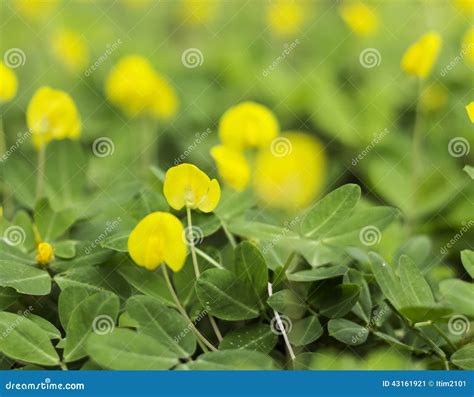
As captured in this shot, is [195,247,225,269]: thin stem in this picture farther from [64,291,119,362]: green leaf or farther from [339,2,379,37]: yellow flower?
[339,2,379,37]: yellow flower

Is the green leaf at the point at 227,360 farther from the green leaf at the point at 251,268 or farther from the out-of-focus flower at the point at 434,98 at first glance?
the out-of-focus flower at the point at 434,98

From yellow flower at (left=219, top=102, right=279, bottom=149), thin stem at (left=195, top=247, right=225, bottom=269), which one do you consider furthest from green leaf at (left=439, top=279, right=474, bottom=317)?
yellow flower at (left=219, top=102, right=279, bottom=149)

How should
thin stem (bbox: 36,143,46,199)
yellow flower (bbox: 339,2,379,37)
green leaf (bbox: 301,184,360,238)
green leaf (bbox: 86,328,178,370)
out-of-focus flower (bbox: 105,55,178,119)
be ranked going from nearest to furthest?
1. green leaf (bbox: 86,328,178,370)
2. green leaf (bbox: 301,184,360,238)
3. thin stem (bbox: 36,143,46,199)
4. out-of-focus flower (bbox: 105,55,178,119)
5. yellow flower (bbox: 339,2,379,37)

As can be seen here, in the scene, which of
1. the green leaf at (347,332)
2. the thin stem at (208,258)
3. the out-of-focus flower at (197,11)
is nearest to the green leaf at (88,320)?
the thin stem at (208,258)

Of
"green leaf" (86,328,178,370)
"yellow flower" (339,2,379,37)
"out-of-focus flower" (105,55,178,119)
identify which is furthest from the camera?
"yellow flower" (339,2,379,37)

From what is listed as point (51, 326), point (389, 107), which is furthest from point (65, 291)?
point (389, 107)

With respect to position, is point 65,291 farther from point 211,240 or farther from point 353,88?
point 353,88

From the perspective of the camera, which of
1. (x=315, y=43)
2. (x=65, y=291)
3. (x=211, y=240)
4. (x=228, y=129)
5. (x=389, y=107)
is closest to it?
(x=65, y=291)
